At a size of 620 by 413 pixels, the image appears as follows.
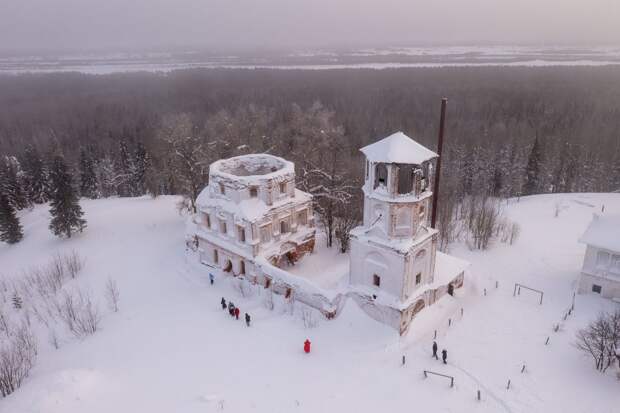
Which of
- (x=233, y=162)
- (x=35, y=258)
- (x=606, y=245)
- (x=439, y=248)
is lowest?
(x=35, y=258)

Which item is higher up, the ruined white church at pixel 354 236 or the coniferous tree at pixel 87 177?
the ruined white church at pixel 354 236

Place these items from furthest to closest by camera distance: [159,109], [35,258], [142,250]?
[159,109], [35,258], [142,250]

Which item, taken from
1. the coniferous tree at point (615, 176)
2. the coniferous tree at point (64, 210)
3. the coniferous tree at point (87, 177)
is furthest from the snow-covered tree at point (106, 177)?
Answer: the coniferous tree at point (615, 176)

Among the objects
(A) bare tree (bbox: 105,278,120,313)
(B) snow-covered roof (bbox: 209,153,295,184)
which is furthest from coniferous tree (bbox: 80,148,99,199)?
(B) snow-covered roof (bbox: 209,153,295,184)

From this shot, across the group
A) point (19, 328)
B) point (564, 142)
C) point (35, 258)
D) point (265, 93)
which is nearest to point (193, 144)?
point (35, 258)

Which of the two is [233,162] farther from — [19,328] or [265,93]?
[265,93]

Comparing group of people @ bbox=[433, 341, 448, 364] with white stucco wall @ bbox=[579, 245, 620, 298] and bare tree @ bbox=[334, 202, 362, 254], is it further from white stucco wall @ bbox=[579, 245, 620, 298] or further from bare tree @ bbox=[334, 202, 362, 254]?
bare tree @ bbox=[334, 202, 362, 254]

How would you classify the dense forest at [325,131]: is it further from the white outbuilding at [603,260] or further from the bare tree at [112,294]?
the bare tree at [112,294]

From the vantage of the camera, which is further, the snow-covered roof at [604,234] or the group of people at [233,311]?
the snow-covered roof at [604,234]
